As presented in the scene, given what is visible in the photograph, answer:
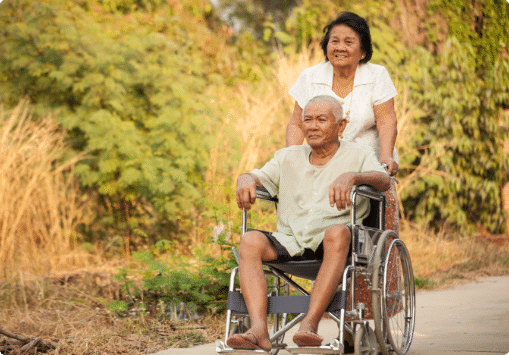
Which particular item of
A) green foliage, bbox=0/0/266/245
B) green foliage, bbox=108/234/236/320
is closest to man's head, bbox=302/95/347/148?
green foliage, bbox=108/234/236/320

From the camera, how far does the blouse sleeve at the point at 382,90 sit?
3516 mm

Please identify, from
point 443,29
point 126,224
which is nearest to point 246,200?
point 126,224

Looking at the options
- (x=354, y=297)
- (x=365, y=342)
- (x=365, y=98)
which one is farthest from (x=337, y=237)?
(x=365, y=98)

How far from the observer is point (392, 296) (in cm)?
304

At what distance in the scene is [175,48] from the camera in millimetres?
7738

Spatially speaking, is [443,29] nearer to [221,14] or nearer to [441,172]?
[441,172]

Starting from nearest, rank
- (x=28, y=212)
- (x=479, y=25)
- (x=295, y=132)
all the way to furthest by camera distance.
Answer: (x=295, y=132) → (x=28, y=212) → (x=479, y=25)

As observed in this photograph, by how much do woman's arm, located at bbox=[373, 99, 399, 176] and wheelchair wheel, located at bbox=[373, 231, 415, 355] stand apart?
0.46 metres

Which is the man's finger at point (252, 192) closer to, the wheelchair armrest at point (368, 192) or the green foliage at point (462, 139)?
the wheelchair armrest at point (368, 192)

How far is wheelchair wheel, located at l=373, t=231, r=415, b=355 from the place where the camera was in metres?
2.86

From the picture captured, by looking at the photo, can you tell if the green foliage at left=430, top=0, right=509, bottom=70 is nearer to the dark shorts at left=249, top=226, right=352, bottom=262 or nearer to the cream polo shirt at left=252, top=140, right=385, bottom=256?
the cream polo shirt at left=252, top=140, right=385, bottom=256

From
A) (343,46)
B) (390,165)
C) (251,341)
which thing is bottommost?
(251,341)

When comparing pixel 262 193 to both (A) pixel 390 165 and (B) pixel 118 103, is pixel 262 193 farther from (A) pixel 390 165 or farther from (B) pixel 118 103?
(B) pixel 118 103

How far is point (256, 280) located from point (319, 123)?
76 centimetres
